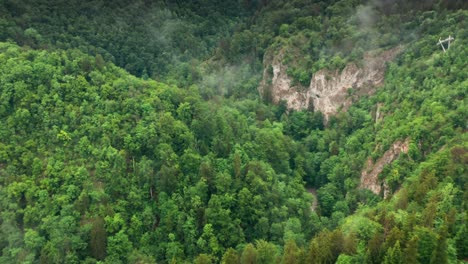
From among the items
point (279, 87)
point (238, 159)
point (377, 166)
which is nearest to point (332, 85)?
point (279, 87)

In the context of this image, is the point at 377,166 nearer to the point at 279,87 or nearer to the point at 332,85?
the point at 332,85

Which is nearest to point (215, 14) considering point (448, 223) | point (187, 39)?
point (187, 39)

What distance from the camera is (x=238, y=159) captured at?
97562 mm

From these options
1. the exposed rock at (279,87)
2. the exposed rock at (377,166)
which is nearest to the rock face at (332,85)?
the exposed rock at (279,87)

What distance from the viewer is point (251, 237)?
9300cm

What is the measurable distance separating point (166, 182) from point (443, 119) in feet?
159

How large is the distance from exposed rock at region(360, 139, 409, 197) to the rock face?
26.5 meters

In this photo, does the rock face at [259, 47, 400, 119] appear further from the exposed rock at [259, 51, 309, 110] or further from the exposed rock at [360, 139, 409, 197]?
the exposed rock at [360, 139, 409, 197]

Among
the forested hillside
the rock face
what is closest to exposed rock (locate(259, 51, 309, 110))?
the rock face

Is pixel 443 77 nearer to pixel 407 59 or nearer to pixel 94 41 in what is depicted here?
pixel 407 59

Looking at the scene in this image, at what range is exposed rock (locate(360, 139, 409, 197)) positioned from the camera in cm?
9712

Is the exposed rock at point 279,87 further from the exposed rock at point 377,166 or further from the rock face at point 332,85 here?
the exposed rock at point 377,166

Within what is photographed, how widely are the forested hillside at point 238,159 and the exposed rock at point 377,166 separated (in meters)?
0.27

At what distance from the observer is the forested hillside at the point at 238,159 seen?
256ft
